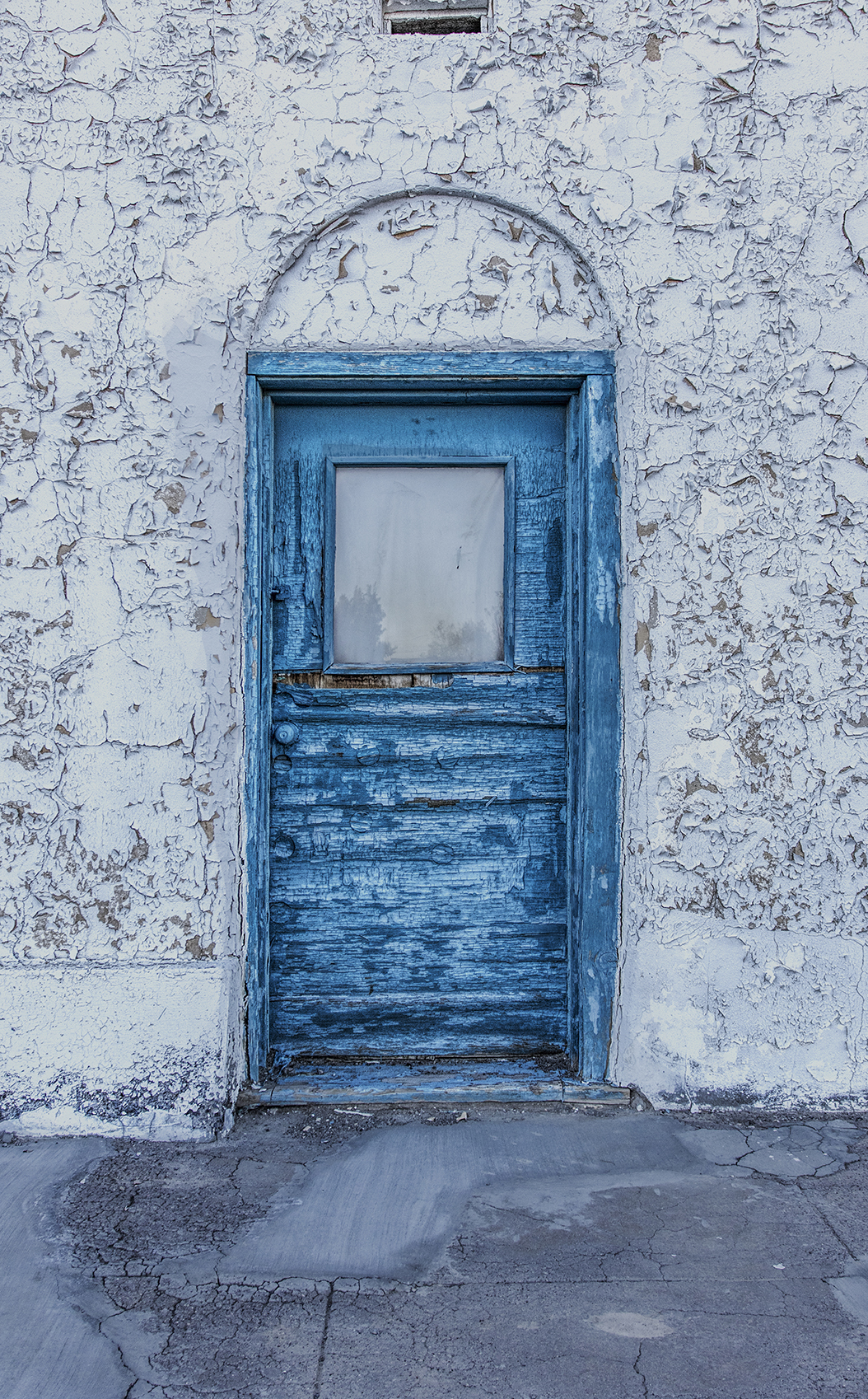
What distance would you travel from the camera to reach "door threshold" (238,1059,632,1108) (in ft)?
8.61

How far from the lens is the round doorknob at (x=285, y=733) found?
2.74 meters

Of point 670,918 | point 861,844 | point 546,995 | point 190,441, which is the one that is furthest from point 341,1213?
point 190,441

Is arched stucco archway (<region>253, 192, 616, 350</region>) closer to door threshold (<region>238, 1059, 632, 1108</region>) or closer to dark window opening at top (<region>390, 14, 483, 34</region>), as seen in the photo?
dark window opening at top (<region>390, 14, 483, 34</region>)

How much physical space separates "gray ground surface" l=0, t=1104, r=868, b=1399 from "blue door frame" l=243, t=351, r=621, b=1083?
15.4 inches

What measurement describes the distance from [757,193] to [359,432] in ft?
4.30

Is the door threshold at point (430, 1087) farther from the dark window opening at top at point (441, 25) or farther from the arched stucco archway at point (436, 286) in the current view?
the dark window opening at top at point (441, 25)

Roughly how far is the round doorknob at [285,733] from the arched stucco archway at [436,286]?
3.58 ft

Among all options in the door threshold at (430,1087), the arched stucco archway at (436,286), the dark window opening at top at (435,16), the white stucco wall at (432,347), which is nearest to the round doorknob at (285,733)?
the white stucco wall at (432,347)

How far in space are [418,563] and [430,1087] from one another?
153cm

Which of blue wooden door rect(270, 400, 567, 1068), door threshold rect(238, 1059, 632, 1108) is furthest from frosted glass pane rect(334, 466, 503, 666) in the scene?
door threshold rect(238, 1059, 632, 1108)

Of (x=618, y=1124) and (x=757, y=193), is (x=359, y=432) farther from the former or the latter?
(x=618, y=1124)

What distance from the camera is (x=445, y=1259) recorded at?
198 cm

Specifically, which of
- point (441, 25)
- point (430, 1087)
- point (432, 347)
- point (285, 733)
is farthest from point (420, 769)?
point (441, 25)

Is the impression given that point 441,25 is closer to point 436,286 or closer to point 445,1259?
point 436,286
